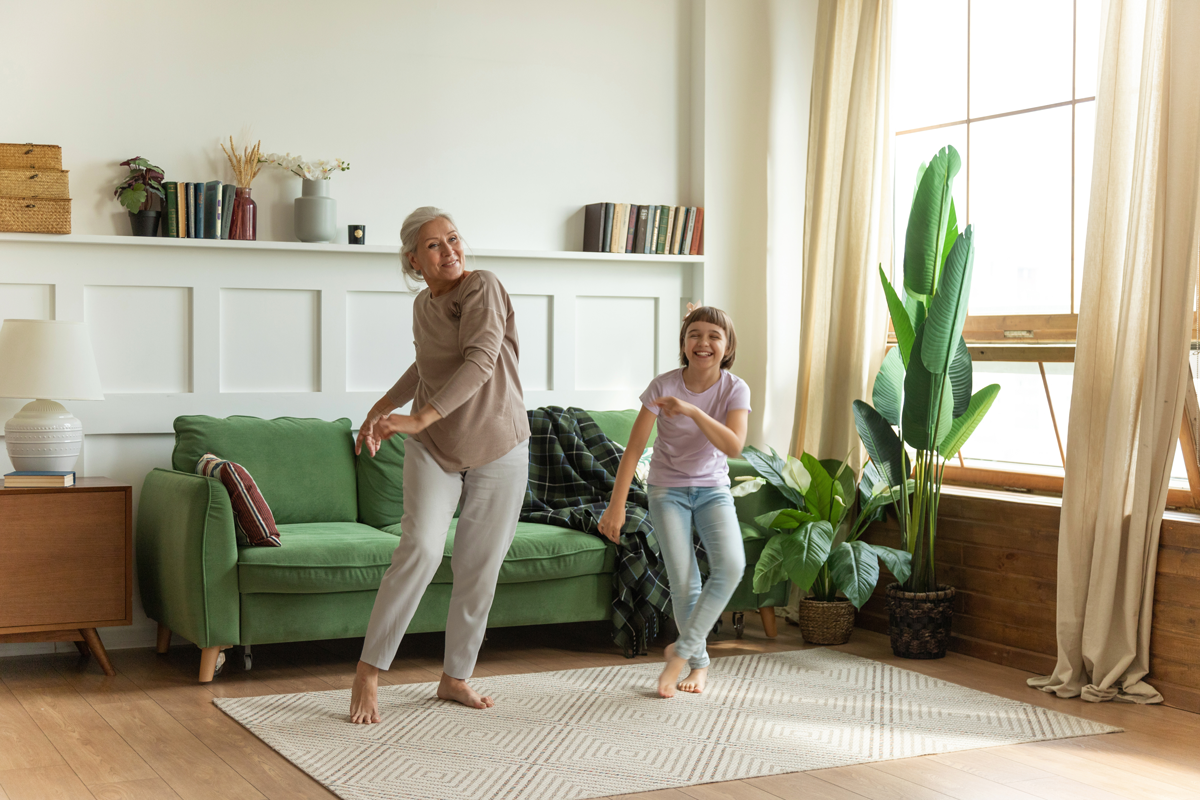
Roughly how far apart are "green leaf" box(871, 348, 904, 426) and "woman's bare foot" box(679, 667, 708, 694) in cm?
133

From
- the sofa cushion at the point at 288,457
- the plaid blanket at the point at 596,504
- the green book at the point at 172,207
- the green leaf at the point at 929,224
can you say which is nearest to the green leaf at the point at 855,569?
the plaid blanket at the point at 596,504

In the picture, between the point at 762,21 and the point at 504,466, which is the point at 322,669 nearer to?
the point at 504,466


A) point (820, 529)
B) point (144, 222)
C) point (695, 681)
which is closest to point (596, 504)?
point (820, 529)

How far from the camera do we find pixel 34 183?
4.18 meters

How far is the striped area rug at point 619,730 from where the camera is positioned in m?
2.80

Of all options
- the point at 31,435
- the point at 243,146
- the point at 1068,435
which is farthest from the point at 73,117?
the point at 1068,435

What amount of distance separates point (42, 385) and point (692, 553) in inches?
85.8

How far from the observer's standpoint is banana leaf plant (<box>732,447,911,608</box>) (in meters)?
4.13

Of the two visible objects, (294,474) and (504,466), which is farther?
(294,474)

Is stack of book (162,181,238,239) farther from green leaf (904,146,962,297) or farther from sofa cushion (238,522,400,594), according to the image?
green leaf (904,146,962,297)

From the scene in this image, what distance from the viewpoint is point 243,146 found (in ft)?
15.0

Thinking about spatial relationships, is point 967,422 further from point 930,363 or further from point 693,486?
point 693,486

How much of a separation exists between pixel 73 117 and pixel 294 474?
5.05ft

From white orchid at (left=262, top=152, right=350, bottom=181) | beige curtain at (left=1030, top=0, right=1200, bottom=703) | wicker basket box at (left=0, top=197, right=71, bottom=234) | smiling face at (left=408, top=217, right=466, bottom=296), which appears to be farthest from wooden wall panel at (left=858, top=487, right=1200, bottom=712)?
wicker basket box at (left=0, top=197, right=71, bottom=234)
